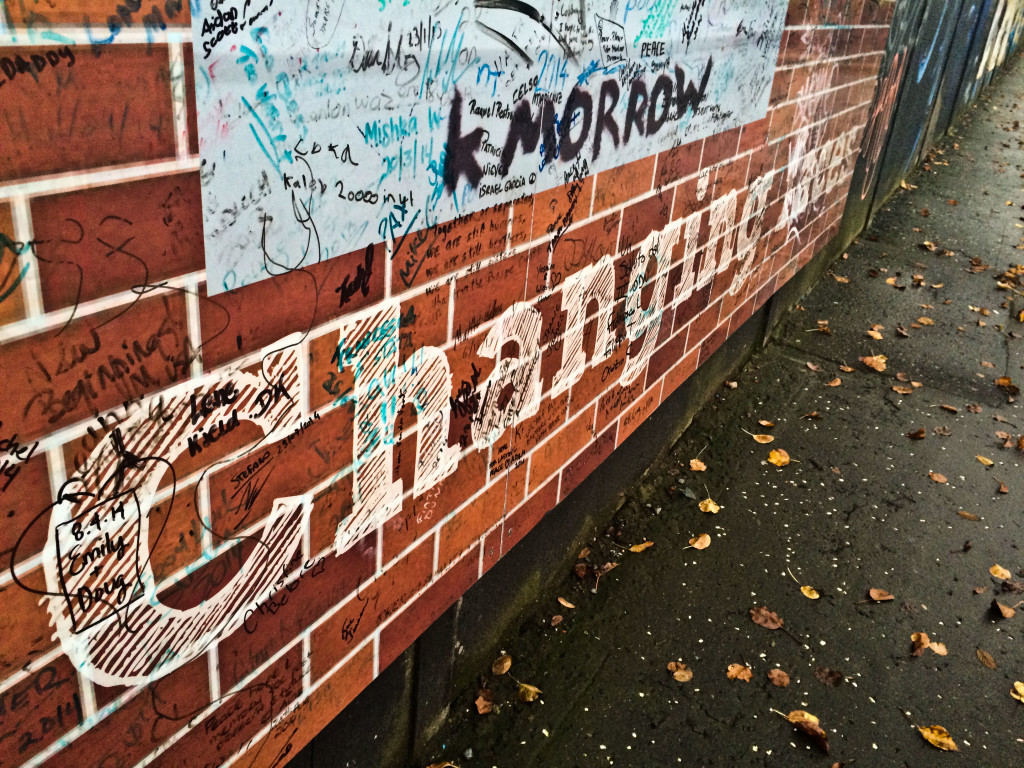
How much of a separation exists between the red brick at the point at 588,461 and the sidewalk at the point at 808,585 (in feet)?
1.73

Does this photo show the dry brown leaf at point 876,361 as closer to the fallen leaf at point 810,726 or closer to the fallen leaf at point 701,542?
the fallen leaf at point 701,542

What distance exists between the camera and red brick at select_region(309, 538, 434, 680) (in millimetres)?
2014

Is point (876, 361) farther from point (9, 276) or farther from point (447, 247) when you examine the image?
point (9, 276)

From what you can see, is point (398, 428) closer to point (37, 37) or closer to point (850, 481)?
point (37, 37)

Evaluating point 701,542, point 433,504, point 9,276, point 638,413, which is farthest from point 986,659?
point 9,276

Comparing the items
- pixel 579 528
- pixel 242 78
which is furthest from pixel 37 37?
pixel 579 528

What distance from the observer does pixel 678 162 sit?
317 cm

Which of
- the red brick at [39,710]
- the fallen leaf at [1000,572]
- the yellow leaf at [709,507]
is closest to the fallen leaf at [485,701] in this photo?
the yellow leaf at [709,507]

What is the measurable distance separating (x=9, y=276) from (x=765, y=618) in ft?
10.1

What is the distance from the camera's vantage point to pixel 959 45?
12016 mm

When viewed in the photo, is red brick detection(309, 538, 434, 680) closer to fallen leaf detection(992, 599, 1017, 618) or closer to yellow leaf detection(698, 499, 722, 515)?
yellow leaf detection(698, 499, 722, 515)

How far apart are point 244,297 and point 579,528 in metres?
2.36

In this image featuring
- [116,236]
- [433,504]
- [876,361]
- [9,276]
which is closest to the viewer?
[9,276]

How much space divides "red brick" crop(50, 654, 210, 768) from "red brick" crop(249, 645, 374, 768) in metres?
0.30
